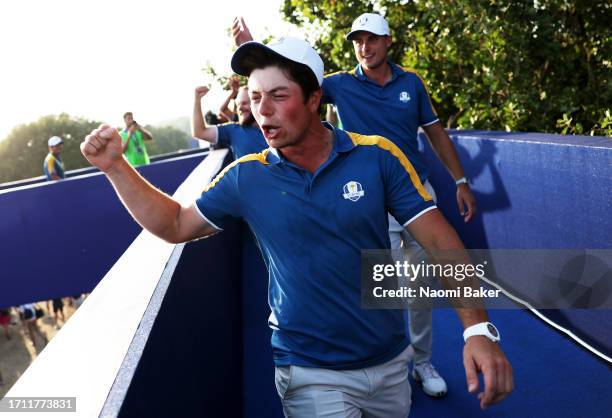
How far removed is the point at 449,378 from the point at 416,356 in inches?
15.2

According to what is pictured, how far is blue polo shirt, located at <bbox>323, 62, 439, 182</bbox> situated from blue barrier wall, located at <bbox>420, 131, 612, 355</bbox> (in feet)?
3.56

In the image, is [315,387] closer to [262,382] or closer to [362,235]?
[362,235]

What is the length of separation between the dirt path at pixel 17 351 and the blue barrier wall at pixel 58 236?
3.00 metres

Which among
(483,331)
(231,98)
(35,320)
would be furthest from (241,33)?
(35,320)

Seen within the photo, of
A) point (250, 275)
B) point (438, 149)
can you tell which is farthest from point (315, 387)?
point (250, 275)

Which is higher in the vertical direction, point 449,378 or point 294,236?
point 294,236

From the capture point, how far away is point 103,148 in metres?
2.07

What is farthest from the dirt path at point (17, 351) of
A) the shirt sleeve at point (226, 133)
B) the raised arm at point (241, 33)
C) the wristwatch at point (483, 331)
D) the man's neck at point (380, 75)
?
the wristwatch at point (483, 331)

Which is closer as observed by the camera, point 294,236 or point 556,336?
point 294,236

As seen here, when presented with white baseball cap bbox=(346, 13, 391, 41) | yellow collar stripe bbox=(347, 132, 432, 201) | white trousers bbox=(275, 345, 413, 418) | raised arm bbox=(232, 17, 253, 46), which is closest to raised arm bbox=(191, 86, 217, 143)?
white baseball cap bbox=(346, 13, 391, 41)

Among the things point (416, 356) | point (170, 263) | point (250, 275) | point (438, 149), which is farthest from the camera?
point (250, 275)

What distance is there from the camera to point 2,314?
47.6 ft

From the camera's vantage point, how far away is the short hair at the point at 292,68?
2.09 metres

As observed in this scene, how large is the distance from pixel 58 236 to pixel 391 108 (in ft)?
29.1
